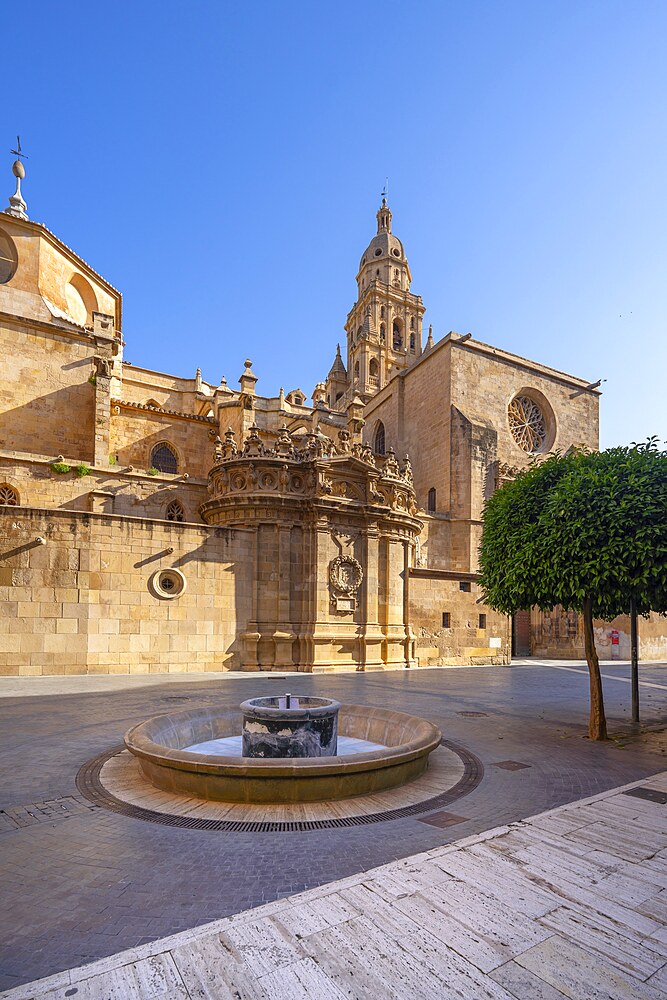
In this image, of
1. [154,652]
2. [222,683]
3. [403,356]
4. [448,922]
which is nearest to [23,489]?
[154,652]

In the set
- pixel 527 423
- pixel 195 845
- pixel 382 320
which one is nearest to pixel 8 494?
pixel 195 845

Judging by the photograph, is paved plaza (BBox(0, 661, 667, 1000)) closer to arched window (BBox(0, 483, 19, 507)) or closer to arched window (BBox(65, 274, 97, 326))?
arched window (BBox(0, 483, 19, 507))

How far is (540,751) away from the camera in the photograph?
7.93 metres

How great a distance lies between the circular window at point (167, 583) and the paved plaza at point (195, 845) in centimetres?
638

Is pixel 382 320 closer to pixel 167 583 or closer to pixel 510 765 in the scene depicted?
pixel 167 583

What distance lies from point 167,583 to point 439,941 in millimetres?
14881

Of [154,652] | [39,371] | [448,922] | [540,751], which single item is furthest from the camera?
[39,371]

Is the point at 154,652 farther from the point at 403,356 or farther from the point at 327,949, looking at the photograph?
the point at 403,356

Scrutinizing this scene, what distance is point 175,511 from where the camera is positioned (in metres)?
23.3

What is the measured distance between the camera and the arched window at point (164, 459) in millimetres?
27719

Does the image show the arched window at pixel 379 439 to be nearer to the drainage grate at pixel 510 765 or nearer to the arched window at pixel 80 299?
the arched window at pixel 80 299

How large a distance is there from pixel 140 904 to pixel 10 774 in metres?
3.77

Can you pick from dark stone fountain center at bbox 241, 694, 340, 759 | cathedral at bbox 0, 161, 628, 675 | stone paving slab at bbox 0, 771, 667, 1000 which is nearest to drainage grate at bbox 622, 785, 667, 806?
stone paving slab at bbox 0, 771, 667, 1000

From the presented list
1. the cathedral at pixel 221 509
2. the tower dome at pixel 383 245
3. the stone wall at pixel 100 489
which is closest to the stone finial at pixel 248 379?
the cathedral at pixel 221 509
